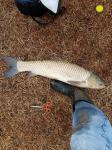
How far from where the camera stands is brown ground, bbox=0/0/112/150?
179 inches

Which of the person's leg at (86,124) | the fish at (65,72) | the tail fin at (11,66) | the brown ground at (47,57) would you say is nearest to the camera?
the person's leg at (86,124)

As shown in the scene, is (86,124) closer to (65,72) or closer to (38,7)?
(65,72)

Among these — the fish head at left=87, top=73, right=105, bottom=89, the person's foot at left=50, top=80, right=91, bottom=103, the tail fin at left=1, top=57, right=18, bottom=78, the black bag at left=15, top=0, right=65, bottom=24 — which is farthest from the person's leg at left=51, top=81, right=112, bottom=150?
the black bag at left=15, top=0, right=65, bottom=24

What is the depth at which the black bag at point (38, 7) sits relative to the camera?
4.25 m

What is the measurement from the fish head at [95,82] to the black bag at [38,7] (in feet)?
2.65

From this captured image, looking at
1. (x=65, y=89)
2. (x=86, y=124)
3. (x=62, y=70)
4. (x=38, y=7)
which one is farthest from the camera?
(x=65, y=89)

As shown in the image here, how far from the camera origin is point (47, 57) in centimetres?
458

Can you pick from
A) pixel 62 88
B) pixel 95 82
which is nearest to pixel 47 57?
pixel 62 88

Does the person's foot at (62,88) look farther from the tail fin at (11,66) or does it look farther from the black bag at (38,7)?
the black bag at (38,7)

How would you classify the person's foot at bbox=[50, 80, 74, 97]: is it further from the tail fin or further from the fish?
the tail fin

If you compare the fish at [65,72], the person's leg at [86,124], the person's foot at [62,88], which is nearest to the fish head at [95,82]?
the fish at [65,72]

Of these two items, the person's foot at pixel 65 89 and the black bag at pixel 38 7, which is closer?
the black bag at pixel 38 7

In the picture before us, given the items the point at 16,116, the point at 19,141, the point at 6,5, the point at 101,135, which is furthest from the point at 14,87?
the point at 101,135

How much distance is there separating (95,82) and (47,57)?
0.69m
